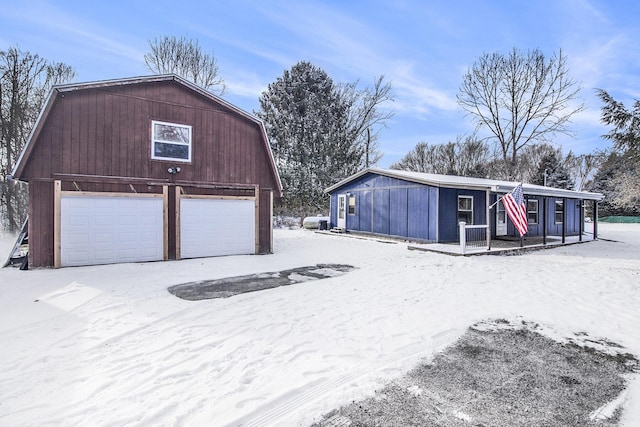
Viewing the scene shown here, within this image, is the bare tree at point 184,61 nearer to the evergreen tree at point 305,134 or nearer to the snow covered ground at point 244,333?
the evergreen tree at point 305,134

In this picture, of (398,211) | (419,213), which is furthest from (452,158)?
(419,213)

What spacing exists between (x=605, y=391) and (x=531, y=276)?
4979mm

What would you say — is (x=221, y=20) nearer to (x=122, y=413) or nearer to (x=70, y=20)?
(x=70, y=20)

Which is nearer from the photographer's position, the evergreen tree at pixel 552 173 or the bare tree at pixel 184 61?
the bare tree at pixel 184 61

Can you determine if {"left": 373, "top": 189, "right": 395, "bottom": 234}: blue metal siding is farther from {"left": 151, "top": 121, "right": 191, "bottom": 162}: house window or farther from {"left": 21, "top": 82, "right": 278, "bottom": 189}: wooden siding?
{"left": 151, "top": 121, "right": 191, "bottom": 162}: house window

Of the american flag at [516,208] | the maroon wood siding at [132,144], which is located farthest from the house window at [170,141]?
the american flag at [516,208]

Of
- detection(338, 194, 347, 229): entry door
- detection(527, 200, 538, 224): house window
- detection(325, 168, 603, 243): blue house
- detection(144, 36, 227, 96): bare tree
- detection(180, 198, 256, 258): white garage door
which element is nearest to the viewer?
detection(180, 198, 256, 258): white garage door

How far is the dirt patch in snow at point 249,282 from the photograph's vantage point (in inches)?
221

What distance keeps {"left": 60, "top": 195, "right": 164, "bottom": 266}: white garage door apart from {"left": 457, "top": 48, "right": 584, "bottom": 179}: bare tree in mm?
26186

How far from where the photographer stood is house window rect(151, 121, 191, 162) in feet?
29.2

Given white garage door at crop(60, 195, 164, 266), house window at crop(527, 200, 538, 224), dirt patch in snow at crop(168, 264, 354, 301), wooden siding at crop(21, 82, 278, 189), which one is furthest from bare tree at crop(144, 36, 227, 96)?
house window at crop(527, 200, 538, 224)

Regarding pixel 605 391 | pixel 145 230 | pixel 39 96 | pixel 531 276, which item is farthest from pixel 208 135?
pixel 39 96

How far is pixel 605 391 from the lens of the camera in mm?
2781

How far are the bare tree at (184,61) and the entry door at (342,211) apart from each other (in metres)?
11.1
